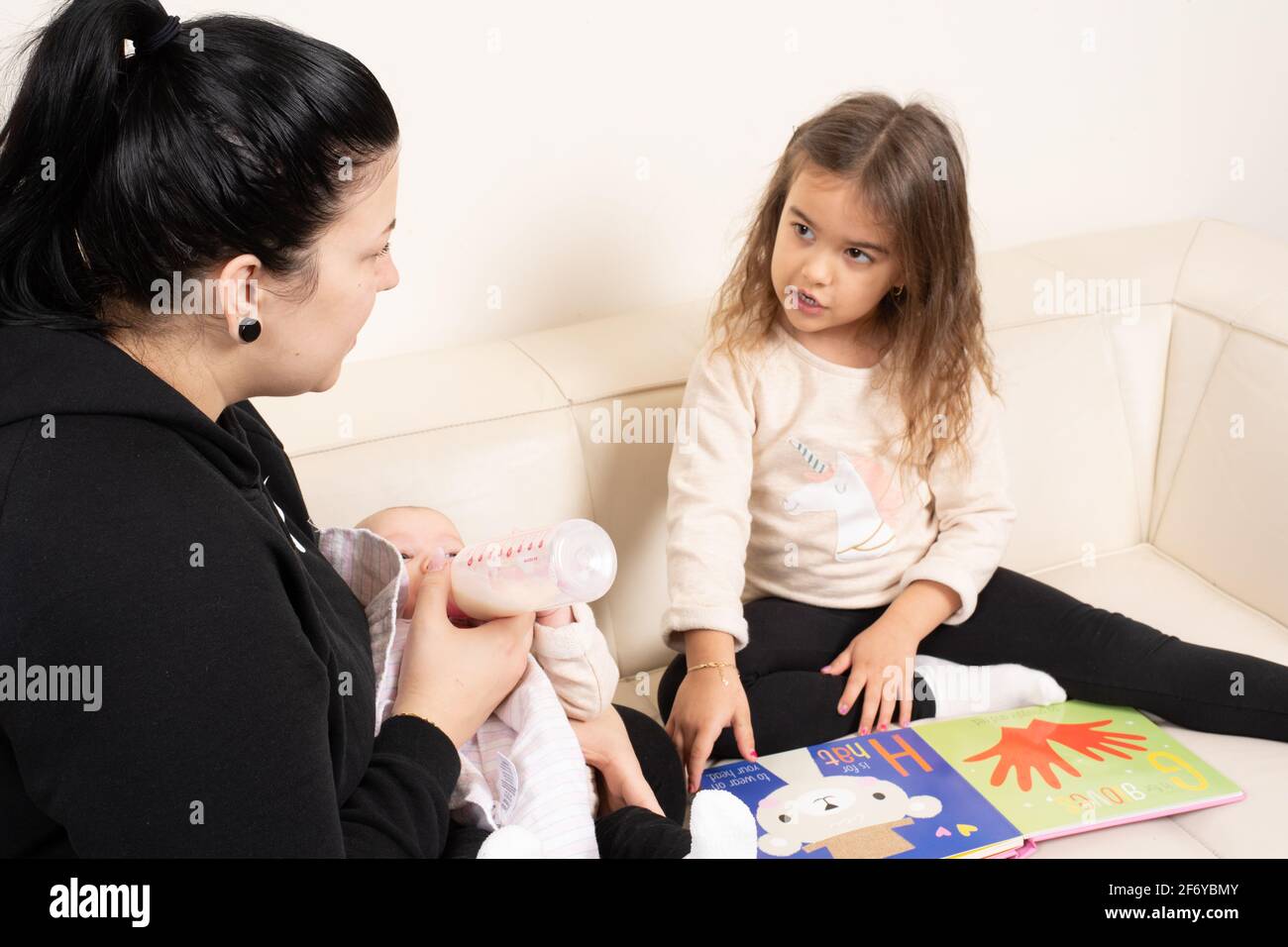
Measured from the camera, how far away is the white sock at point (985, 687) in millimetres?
1414

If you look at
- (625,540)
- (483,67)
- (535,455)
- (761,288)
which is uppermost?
(483,67)

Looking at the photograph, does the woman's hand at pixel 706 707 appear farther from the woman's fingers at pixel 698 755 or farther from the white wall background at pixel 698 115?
the white wall background at pixel 698 115

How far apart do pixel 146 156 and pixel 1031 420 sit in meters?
1.22

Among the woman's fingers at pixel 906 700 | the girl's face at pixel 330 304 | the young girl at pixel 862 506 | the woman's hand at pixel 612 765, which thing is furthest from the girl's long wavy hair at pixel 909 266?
the girl's face at pixel 330 304

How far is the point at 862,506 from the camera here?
4.81ft

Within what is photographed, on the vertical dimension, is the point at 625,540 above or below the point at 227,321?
below

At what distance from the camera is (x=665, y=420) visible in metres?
1.52

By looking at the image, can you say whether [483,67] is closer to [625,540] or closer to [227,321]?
[625,540]

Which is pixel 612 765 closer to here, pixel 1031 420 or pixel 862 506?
pixel 862 506

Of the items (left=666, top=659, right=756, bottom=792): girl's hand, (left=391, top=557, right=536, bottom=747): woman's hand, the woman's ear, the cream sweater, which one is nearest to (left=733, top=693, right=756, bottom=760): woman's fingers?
(left=666, top=659, right=756, bottom=792): girl's hand

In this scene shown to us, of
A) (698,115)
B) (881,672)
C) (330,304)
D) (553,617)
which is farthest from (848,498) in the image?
(330,304)

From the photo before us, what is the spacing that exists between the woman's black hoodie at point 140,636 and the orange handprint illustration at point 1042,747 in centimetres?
76

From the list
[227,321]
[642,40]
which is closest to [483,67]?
[642,40]

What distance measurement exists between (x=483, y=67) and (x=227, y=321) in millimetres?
771
